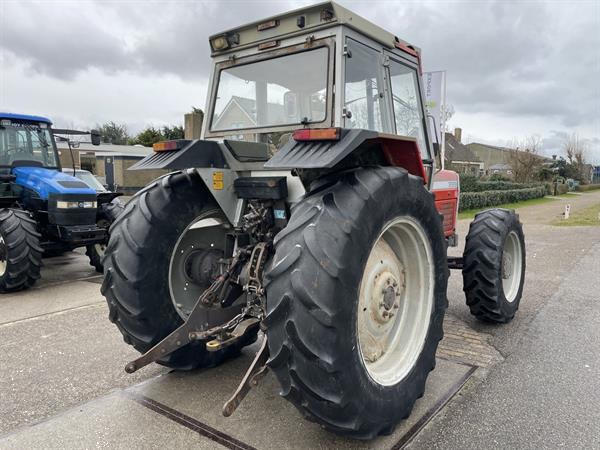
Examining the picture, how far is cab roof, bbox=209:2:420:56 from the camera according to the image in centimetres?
285

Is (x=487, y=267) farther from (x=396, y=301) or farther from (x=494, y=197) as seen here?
(x=494, y=197)

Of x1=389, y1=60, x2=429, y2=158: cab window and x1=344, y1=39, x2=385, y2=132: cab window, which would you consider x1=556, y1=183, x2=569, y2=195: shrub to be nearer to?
x1=389, y1=60, x2=429, y2=158: cab window

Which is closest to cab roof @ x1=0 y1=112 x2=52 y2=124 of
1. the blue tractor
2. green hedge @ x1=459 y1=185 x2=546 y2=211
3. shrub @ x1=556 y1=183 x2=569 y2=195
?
the blue tractor

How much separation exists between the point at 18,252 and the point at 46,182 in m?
1.50

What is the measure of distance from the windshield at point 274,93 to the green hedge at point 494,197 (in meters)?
17.2

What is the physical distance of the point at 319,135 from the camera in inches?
90.6

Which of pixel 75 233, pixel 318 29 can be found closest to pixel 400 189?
pixel 318 29

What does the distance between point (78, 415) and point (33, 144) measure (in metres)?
6.40

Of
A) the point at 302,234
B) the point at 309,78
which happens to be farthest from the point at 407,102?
the point at 302,234

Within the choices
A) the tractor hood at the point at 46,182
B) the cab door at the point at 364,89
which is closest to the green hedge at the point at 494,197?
the tractor hood at the point at 46,182

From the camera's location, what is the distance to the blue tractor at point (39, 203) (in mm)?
6273

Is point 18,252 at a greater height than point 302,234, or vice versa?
point 302,234

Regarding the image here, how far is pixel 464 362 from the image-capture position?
3.66 metres

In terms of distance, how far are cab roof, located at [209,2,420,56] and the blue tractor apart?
4494 millimetres
